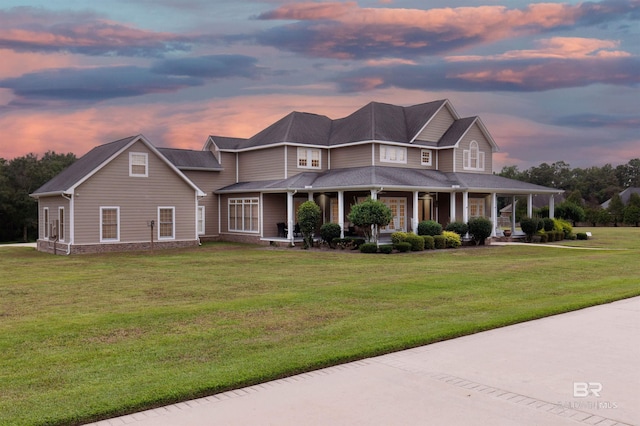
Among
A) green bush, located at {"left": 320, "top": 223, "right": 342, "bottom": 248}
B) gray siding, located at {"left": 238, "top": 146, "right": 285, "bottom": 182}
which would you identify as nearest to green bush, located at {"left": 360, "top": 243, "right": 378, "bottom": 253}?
green bush, located at {"left": 320, "top": 223, "right": 342, "bottom": 248}

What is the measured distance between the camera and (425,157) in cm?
3578

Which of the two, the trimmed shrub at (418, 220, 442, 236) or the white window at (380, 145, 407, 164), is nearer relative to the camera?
the trimmed shrub at (418, 220, 442, 236)

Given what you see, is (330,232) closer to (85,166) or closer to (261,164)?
(261,164)

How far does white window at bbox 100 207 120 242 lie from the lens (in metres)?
27.0

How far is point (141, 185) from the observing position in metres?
28.0

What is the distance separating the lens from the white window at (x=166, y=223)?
28859 mm

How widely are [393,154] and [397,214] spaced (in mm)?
3767

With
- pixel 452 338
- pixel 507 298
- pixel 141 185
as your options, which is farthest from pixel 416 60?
pixel 452 338

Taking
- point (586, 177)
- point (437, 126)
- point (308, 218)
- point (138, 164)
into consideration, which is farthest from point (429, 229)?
point (586, 177)

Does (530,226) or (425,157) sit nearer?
(530,226)

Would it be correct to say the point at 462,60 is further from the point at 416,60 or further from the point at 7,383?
the point at 7,383

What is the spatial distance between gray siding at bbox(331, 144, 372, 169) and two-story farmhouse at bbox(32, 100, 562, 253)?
0.22ft

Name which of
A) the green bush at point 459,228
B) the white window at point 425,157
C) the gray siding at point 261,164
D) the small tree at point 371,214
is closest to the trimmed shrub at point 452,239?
the green bush at point 459,228

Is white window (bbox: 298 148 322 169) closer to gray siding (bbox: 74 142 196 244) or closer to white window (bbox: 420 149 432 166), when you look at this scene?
white window (bbox: 420 149 432 166)
